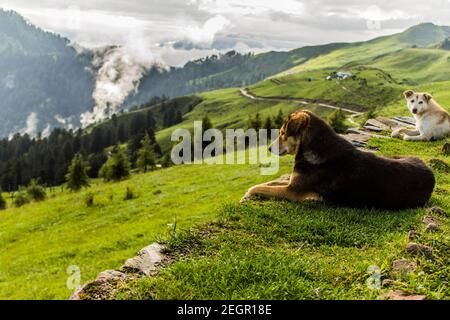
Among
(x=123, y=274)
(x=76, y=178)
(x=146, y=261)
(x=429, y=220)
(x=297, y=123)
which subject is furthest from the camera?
(x=76, y=178)

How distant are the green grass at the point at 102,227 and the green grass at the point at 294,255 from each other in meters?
5.27

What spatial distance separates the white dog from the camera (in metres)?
23.2

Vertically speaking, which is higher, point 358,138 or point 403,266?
point 358,138

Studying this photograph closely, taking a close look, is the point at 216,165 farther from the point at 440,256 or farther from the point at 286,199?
the point at 440,256

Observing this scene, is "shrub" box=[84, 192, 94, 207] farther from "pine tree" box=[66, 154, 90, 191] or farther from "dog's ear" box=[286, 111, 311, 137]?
"pine tree" box=[66, 154, 90, 191]

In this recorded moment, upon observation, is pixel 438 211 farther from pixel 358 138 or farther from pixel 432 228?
pixel 358 138

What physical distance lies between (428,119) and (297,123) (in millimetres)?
14137

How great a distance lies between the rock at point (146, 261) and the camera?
299 inches

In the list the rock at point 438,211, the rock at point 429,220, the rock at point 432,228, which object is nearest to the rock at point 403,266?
the rock at point 432,228

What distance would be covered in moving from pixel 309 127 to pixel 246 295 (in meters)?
7.68

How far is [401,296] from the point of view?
6.14m

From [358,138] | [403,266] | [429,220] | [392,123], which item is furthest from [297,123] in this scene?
[392,123]

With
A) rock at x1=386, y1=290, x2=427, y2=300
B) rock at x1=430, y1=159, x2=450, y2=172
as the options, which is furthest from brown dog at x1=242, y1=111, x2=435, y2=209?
rock at x1=386, y1=290, x2=427, y2=300
